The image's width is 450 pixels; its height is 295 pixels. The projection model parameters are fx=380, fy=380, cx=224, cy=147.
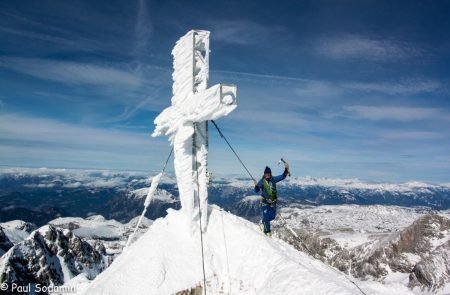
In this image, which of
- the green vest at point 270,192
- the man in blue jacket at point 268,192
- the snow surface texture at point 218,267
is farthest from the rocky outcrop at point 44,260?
the snow surface texture at point 218,267

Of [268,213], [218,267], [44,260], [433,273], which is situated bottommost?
[44,260]

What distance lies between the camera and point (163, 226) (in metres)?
15.9

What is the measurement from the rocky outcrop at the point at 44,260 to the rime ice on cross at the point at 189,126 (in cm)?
12778

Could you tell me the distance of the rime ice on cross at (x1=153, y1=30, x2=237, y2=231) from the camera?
14961 mm

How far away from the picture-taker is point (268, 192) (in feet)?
59.9

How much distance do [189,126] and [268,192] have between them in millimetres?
5772

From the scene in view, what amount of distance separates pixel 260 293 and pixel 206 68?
28.5ft

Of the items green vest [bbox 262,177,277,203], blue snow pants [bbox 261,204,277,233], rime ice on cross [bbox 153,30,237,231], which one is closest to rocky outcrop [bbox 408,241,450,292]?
blue snow pants [bbox 261,204,277,233]

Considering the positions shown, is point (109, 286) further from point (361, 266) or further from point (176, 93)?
point (361, 266)

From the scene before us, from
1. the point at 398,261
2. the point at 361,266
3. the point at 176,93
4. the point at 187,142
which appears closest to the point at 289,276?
the point at 187,142

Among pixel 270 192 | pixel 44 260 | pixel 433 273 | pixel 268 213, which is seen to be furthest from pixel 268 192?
pixel 44 260

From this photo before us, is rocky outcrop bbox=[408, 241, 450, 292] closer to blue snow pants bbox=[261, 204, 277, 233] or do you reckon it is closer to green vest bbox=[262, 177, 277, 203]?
blue snow pants bbox=[261, 204, 277, 233]

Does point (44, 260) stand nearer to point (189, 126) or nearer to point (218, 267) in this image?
point (189, 126)

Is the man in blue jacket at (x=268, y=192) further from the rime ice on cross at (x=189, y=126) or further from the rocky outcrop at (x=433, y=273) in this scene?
the rocky outcrop at (x=433, y=273)
